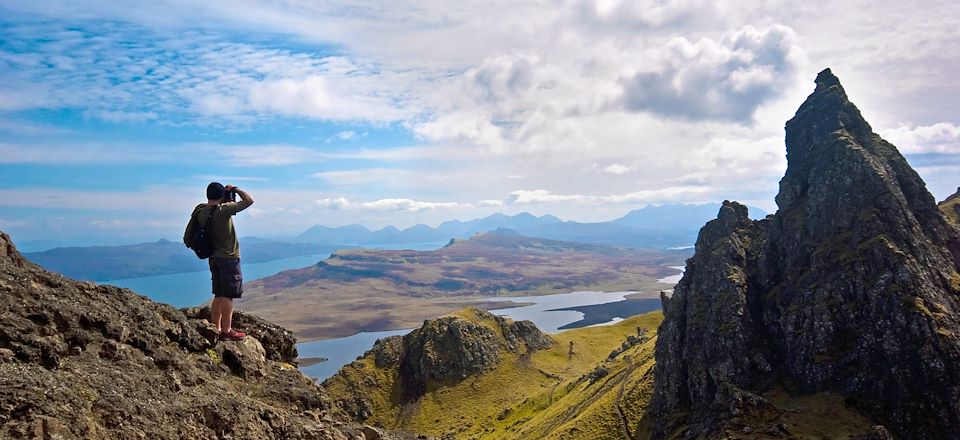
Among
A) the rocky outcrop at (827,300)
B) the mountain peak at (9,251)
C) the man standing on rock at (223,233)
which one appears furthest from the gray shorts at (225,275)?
the rocky outcrop at (827,300)

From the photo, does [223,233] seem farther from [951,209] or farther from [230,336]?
[951,209]

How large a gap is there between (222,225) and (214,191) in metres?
1.30

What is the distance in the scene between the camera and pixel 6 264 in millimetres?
16984

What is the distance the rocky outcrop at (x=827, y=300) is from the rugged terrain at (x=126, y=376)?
82.7 meters

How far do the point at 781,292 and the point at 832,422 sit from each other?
94.8ft

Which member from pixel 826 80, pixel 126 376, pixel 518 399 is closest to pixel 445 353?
pixel 518 399

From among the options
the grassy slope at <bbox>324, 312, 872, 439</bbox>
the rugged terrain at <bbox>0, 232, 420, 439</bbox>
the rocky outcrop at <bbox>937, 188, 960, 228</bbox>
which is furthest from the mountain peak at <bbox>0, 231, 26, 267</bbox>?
the rocky outcrop at <bbox>937, 188, 960, 228</bbox>

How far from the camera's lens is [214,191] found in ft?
65.5

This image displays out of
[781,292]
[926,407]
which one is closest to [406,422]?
[781,292]

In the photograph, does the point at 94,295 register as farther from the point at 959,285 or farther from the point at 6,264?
the point at 959,285

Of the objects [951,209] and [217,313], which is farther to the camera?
[951,209]

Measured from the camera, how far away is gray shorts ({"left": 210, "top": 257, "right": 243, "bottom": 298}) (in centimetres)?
2008

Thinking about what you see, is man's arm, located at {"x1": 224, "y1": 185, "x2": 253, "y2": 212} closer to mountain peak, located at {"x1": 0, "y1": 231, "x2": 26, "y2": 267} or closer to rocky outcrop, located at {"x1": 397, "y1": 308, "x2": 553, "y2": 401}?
mountain peak, located at {"x1": 0, "y1": 231, "x2": 26, "y2": 267}

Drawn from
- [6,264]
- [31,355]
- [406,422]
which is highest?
[6,264]
